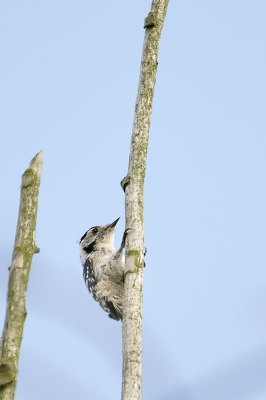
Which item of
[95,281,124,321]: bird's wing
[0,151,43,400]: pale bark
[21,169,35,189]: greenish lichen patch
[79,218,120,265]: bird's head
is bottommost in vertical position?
[0,151,43,400]: pale bark

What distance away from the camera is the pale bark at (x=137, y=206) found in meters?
3.85

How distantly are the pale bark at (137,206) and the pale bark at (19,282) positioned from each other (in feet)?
2.95

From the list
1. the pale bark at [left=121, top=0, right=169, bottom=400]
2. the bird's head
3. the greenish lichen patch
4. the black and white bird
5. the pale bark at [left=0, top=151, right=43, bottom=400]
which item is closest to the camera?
the pale bark at [left=0, top=151, right=43, bottom=400]

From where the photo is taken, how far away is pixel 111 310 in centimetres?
710

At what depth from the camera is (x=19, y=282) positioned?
2.96m

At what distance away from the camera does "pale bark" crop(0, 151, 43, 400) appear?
278 cm

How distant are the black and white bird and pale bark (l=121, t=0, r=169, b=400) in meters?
1.67

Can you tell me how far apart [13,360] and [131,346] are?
123 centimetres

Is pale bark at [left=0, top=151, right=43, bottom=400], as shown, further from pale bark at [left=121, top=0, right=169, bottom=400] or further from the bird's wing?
the bird's wing

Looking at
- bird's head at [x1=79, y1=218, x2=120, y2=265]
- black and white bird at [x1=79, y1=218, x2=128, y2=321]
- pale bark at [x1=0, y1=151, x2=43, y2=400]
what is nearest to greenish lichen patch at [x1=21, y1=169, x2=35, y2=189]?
pale bark at [x1=0, y1=151, x2=43, y2=400]

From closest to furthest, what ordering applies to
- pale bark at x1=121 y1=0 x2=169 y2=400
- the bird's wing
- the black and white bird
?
1. pale bark at x1=121 y1=0 x2=169 y2=400
2. the bird's wing
3. the black and white bird

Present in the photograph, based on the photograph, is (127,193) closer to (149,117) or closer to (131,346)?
(149,117)

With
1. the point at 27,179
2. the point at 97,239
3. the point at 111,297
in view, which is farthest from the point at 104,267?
the point at 27,179

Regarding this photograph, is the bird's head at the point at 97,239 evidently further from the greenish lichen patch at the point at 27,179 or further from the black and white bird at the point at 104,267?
the greenish lichen patch at the point at 27,179
